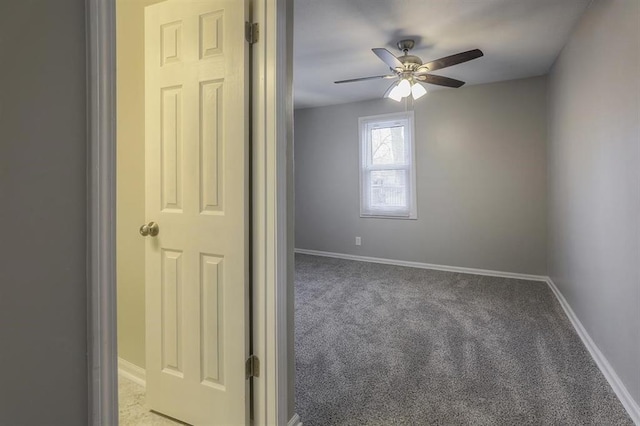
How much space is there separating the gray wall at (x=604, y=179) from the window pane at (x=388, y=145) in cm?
199

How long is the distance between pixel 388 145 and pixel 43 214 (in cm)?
462

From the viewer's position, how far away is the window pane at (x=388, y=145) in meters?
4.78

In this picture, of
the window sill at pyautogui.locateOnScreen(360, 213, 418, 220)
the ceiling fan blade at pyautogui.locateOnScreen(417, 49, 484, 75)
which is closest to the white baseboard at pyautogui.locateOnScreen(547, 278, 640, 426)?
the window sill at pyautogui.locateOnScreen(360, 213, 418, 220)

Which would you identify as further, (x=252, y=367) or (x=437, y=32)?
(x=437, y=32)

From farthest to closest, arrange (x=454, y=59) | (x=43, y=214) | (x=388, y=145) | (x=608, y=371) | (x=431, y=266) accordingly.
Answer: (x=388, y=145), (x=431, y=266), (x=454, y=59), (x=608, y=371), (x=43, y=214)

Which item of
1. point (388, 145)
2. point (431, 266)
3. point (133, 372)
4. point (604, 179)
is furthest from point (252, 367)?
point (388, 145)

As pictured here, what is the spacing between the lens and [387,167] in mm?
4895

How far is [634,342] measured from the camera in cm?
167

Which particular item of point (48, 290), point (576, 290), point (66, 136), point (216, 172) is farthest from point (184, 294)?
point (576, 290)

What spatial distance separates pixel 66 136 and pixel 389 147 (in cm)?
455

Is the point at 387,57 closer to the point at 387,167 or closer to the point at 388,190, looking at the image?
the point at 387,167

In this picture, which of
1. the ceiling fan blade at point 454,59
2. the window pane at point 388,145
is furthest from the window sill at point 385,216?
the ceiling fan blade at point 454,59

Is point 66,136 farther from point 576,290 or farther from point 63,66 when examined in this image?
point 576,290

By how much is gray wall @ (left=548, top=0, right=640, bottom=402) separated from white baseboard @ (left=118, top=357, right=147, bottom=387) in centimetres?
264
